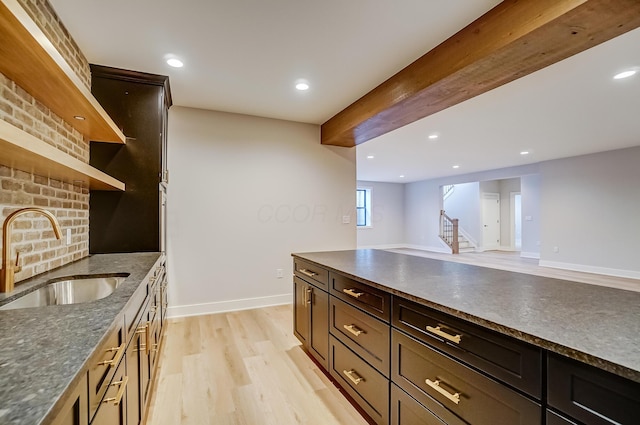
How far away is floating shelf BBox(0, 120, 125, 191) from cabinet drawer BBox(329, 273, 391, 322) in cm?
169

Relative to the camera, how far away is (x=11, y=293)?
1382 mm

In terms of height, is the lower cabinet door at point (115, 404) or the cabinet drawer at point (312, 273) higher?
the cabinet drawer at point (312, 273)

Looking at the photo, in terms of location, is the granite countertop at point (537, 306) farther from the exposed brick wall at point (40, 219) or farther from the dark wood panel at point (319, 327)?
the exposed brick wall at point (40, 219)

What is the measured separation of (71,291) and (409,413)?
198cm

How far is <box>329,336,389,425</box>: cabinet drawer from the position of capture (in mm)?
1648

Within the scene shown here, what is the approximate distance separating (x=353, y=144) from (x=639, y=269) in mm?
6191

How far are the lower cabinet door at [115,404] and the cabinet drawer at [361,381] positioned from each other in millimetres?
1217

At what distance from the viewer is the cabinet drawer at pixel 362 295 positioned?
5.35ft

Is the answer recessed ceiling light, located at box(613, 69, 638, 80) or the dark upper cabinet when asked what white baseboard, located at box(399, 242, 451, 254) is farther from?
the dark upper cabinet

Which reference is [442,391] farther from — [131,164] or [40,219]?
[131,164]

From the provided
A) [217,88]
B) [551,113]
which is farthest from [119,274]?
[551,113]

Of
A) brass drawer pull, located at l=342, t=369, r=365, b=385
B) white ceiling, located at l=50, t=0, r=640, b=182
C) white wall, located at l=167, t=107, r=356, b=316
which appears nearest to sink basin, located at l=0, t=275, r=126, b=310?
brass drawer pull, located at l=342, t=369, r=365, b=385

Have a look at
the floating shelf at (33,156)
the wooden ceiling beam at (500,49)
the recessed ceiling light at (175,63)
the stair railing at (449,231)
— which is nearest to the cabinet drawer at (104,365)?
the floating shelf at (33,156)

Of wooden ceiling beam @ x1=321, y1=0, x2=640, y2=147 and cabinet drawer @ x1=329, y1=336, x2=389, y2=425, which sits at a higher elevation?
wooden ceiling beam @ x1=321, y1=0, x2=640, y2=147
